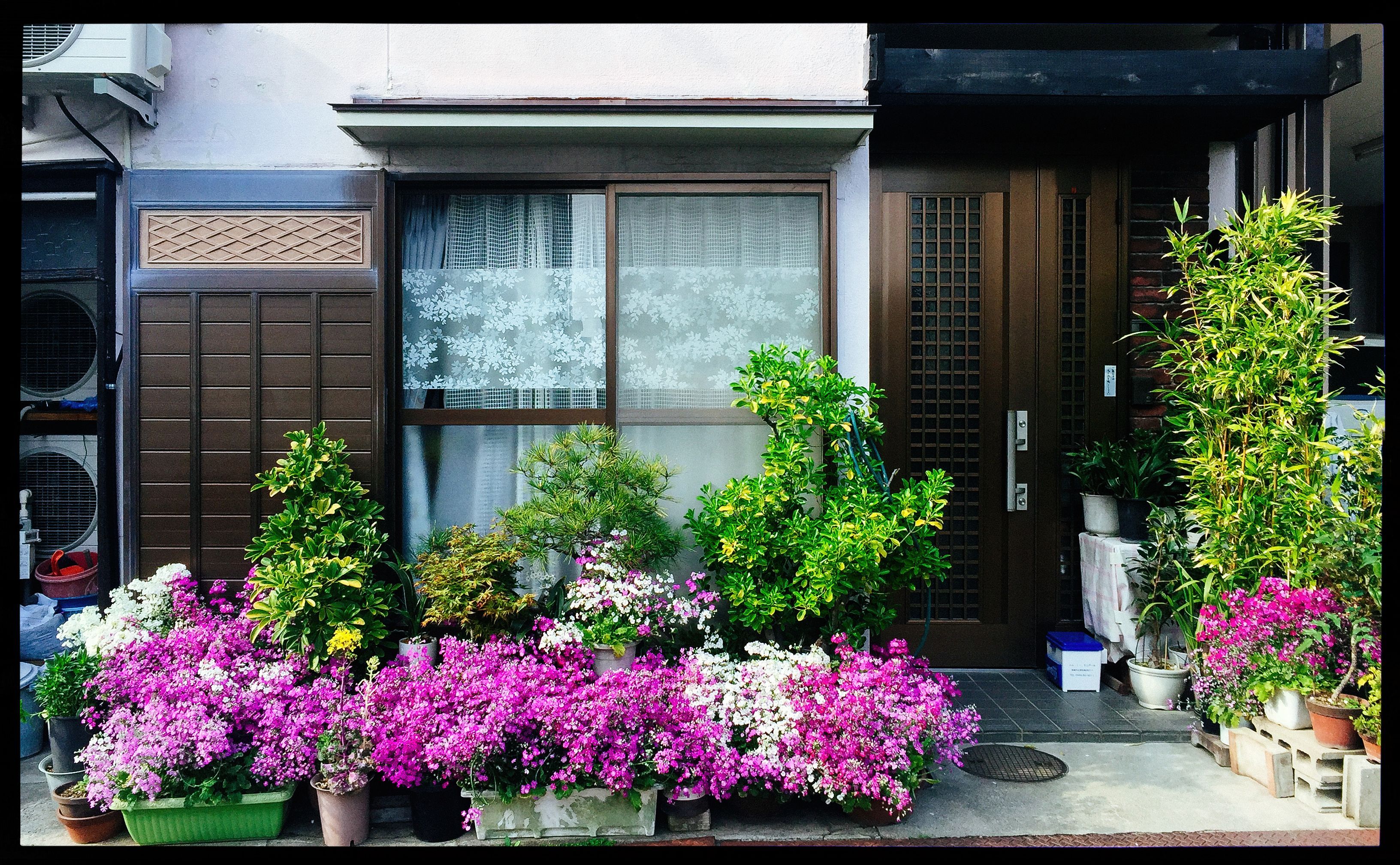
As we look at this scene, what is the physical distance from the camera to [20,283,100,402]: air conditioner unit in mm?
5312

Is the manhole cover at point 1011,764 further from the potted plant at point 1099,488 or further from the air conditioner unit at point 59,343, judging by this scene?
the air conditioner unit at point 59,343

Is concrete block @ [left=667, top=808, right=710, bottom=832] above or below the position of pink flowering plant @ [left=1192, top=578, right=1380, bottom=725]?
below

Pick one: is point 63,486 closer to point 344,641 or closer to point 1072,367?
point 344,641

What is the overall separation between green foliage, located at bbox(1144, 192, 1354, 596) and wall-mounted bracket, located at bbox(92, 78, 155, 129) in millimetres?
5547

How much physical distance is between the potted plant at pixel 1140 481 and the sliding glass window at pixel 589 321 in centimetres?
202

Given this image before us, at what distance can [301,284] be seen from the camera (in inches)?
172

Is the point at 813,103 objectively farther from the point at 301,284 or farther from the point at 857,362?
the point at 301,284

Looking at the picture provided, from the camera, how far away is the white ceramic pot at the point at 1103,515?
5098 millimetres

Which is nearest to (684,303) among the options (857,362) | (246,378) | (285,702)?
(857,362)

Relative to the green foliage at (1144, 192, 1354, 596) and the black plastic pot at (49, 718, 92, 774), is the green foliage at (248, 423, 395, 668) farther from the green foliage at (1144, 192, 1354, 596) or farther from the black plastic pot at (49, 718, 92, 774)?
the green foliage at (1144, 192, 1354, 596)

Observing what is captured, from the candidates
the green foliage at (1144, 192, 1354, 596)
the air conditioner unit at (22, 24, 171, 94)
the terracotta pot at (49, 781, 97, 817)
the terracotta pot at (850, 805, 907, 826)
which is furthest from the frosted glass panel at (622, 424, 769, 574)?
the air conditioner unit at (22, 24, 171, 94)

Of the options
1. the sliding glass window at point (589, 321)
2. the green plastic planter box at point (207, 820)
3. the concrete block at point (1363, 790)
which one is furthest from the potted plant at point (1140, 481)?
the green plastic planter box at point (207, 820)

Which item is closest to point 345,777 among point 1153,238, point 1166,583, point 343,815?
point 343,815

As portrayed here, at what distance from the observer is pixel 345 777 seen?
3.42m
